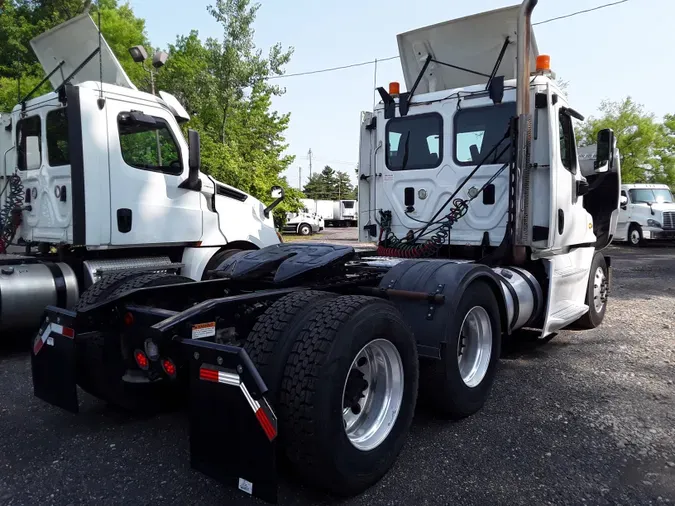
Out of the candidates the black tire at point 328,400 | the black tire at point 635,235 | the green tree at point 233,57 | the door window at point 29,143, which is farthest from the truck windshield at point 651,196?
the black tire at point 328,400

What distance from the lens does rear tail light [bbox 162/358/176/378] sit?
2977mm

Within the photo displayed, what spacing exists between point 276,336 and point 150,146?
180 inches

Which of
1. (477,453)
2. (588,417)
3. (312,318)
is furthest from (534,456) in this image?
(312,318)

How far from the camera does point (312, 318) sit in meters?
2.83

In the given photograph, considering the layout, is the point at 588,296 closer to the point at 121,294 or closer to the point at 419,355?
the point at 419,355

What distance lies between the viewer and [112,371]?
11.1 ft

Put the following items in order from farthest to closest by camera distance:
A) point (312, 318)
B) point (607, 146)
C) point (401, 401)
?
point (607, 146) → point (401, 401) → point (312, 318)

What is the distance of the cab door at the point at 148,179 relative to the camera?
611 cm

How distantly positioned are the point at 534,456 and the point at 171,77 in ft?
66.1

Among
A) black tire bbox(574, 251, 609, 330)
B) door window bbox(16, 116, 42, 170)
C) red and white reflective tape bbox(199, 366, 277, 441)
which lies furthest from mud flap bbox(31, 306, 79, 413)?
black tire bbox(574, 251, 609, 330)

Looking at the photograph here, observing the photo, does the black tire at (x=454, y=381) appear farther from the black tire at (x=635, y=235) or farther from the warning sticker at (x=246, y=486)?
the black tire at (x=635, y=235)

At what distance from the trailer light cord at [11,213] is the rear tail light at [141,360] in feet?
14.8

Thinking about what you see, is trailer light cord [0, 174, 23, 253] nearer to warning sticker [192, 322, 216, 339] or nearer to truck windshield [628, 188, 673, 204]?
warning sticker [192, 322, 216, 339]

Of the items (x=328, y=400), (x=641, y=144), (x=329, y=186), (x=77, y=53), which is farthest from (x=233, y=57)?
(x=329, y=186)
